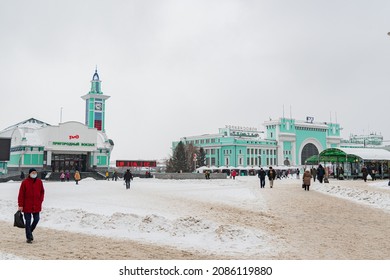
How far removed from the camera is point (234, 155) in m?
84.7

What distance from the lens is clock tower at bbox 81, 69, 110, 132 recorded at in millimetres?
67238

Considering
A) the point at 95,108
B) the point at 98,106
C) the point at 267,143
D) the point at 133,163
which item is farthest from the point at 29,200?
A: the point at 267,143

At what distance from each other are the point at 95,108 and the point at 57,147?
17.0 metres

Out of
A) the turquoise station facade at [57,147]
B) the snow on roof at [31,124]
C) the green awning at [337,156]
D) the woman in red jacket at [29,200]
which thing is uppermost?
the snow on roof at [31,124]

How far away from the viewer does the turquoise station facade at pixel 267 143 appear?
86188 millimetres

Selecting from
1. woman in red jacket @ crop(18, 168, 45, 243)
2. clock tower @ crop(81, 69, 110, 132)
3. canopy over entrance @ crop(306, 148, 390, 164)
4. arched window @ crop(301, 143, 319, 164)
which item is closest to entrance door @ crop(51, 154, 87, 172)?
clock tower @ crop(81, 69, 110, 132)

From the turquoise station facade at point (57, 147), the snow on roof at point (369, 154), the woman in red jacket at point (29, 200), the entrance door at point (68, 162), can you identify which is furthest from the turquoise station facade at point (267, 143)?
the woman in red jacket at point (29, 200)

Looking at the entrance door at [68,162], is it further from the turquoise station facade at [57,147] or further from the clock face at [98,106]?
the clock face at [98,106]

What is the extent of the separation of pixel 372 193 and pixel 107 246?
13.6 m

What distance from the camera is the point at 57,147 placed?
171 ft

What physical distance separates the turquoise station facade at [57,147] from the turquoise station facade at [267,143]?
112ft

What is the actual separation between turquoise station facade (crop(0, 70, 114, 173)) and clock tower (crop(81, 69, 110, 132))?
28.6 ft
